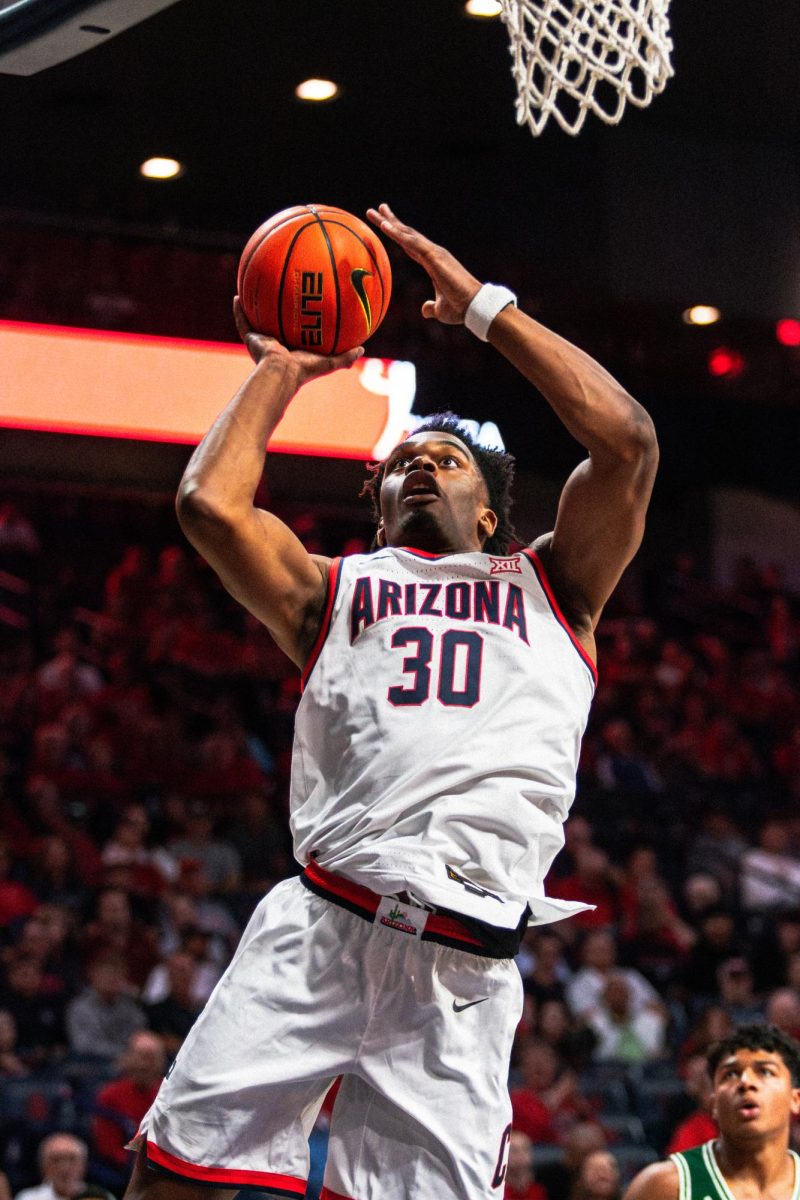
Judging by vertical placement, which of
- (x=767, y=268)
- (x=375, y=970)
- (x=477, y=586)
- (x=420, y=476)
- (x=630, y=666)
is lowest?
(x=375, y=970)

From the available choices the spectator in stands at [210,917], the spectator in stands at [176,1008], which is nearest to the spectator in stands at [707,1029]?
the spectator in stands at [210,917]

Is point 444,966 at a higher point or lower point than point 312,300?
lower

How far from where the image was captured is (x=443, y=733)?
2.73 metres

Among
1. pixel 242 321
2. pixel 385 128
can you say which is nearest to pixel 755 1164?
pixel 242 321

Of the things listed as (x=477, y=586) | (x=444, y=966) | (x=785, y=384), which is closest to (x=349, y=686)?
(x=477, y=586)

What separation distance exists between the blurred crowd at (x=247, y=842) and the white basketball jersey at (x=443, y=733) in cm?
339

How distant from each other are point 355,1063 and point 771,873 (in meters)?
6.92

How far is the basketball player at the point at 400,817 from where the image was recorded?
8.73ft

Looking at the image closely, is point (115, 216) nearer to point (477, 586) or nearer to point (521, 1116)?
point (521, 1116)

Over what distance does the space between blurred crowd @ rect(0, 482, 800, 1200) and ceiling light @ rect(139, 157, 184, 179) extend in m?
2.91

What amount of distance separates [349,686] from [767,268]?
17.5 ft

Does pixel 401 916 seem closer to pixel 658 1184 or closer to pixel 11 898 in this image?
pixel 658 1184

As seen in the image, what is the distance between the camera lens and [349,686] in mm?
2805

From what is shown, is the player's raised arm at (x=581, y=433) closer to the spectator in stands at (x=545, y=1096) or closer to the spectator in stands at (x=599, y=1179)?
the spectator in stands at (x=599, y=1179)
